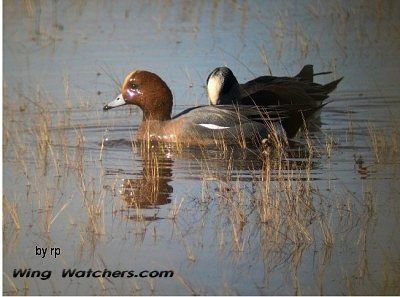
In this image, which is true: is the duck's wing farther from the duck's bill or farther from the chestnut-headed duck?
the duck's bill

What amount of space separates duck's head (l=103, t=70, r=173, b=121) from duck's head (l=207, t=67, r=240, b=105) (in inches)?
13.2

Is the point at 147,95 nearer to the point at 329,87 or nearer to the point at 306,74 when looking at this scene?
the point at 306,74

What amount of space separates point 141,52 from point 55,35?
0.71 metres

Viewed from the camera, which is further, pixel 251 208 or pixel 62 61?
pixel 62 61

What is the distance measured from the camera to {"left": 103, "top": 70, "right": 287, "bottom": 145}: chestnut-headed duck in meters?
7.19

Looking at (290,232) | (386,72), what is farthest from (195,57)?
(290,232)

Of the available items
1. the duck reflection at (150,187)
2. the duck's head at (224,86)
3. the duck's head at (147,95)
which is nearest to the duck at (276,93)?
the duck's head at (224,86)

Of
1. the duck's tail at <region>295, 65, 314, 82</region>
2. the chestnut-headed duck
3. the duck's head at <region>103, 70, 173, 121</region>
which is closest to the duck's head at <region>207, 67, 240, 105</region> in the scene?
the chestnut-headed duck

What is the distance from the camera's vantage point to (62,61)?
7781 mm

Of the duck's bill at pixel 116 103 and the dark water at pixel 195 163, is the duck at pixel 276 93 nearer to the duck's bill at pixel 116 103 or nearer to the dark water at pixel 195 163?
the dark water at pixel 195 163

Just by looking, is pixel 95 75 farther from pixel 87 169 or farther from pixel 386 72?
pixel 386 72

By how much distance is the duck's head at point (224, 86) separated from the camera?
7.50m

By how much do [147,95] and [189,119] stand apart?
444 mm

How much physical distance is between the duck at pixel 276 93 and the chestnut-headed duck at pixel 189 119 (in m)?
0.11
